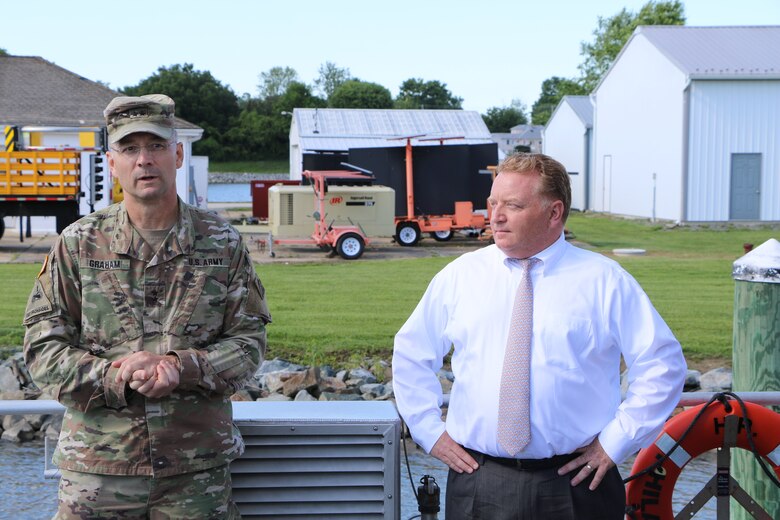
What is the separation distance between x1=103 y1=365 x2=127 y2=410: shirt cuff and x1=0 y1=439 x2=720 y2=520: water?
155 inches

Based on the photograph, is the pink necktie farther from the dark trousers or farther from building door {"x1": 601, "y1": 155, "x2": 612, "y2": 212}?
building door {"x1": 601, "y1": 155, "x2": 612, "y2": 212}

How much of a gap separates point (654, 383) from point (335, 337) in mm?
8535

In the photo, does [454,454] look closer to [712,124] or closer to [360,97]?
[712,124]

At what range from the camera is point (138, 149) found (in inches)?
118

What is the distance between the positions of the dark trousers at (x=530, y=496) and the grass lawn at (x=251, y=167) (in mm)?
89647

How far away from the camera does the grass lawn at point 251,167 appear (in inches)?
3642

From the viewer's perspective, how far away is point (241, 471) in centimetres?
333

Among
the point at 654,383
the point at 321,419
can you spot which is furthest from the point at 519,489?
the point at 321,419

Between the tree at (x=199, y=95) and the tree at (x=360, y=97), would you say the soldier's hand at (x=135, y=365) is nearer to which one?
the tree at (x=199, y=95)

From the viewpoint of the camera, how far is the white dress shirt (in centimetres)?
297

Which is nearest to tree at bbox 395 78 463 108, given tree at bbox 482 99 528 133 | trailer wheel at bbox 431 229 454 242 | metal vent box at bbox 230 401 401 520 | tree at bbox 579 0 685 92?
tree at bbox 482 99 528 133

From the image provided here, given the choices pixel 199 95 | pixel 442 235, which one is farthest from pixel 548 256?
pixel 199 95

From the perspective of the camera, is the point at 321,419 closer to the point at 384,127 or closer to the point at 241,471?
the point at 241,471

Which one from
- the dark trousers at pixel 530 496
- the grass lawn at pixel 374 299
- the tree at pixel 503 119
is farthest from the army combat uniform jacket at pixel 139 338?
the tree at pixel 503 119
